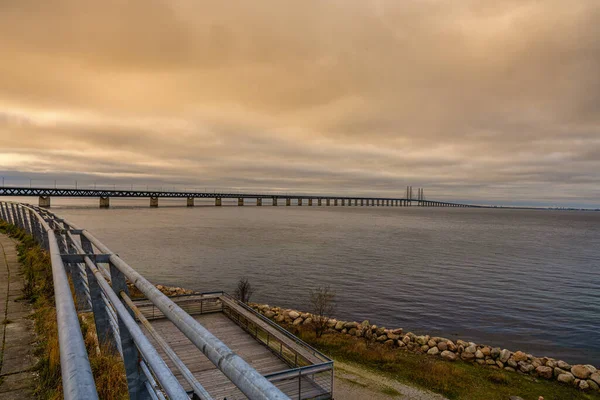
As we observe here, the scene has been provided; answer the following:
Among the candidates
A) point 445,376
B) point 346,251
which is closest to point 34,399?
point 445,376

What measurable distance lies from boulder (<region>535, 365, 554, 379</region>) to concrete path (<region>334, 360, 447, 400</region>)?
20.3ft

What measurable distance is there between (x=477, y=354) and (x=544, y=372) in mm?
2746

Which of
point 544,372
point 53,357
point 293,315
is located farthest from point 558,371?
point 53,357

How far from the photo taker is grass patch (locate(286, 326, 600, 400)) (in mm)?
14711

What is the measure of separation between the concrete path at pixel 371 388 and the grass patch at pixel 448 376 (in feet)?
2.33

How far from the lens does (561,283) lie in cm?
3775

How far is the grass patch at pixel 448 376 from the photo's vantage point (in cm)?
1471

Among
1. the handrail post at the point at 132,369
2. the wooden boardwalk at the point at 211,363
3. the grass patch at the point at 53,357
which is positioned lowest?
the wooden boardwalk at the point at 211,363

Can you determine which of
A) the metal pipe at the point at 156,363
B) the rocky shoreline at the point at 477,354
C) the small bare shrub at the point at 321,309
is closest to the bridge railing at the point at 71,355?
the metal pipe at the point at 156,363

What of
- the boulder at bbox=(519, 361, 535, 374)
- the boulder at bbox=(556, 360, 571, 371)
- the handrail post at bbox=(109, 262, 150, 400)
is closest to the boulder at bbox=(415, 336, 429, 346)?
the boulder at bbox=(519, 361, 535, 374)

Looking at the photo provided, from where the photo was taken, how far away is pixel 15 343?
602cm

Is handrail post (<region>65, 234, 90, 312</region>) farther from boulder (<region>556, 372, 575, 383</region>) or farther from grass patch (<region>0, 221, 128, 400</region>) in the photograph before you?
boulder (<region>556, 372, 575, 383</region>)

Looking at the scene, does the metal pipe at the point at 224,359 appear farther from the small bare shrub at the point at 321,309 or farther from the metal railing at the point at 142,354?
the small bare shrub at the point at 321,309

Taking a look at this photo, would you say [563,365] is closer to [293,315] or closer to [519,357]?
[519,357]
